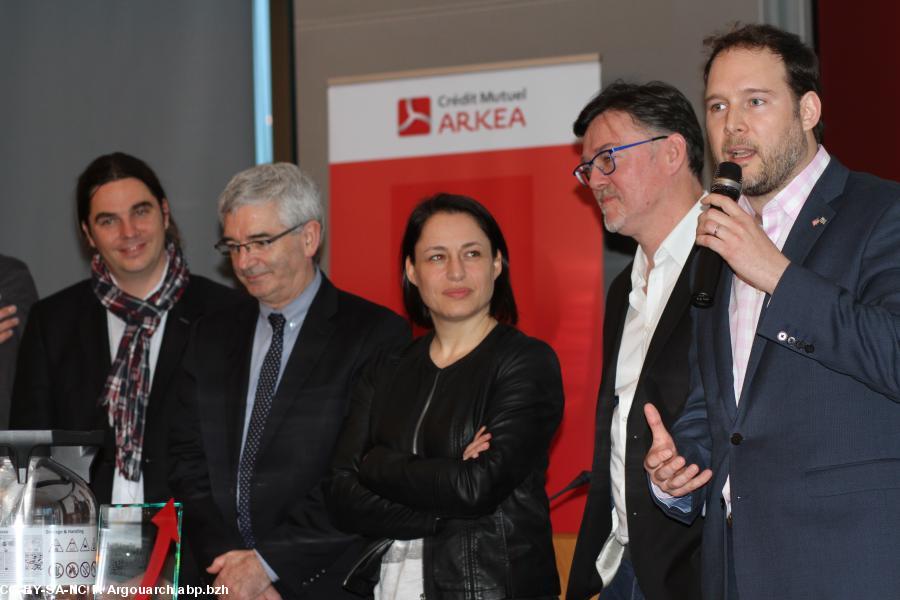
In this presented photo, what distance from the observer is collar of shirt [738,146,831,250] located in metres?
2.34

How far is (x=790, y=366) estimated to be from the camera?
2.16m

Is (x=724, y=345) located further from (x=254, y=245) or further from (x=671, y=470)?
(x=254, y=245)

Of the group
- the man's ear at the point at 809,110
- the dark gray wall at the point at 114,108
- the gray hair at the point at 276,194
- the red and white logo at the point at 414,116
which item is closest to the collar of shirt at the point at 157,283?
the gray hair at the point at 276,194

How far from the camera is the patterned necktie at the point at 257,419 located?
10.7 feet

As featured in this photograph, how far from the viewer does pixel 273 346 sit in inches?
137

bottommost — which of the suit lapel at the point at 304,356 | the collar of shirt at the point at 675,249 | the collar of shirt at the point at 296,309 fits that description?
the suit lapel at the point at 304,356

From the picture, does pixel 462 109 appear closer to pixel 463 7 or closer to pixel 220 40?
pixel 463 7

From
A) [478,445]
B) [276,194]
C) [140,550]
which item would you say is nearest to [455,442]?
[478,445]

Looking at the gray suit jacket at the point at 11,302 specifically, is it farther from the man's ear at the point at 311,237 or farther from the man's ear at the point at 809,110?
the man's ear at the point at 809,110

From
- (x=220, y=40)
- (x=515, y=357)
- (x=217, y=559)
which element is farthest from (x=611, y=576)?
(x=220, y=40)

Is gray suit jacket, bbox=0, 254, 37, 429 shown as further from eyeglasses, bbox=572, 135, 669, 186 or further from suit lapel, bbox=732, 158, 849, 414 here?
suit lapel, bbox=732, 158, 849, 414

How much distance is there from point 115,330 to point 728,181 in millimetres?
2514

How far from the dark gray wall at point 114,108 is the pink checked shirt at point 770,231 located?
3.15 meters

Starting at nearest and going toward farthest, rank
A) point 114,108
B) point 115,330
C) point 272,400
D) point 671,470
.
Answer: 1. point 671,470
2. point 272,400
3. point 115,330
4. point 114,108
